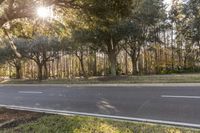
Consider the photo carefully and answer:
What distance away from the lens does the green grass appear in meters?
6.56

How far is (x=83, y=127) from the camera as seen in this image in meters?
6.77

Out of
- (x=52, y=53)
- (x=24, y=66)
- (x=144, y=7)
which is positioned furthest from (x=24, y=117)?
(x=24, y=66)

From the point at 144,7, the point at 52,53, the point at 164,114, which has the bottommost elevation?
the point at 164,114

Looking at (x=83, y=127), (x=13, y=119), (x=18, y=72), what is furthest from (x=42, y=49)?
(x=83, y=127)

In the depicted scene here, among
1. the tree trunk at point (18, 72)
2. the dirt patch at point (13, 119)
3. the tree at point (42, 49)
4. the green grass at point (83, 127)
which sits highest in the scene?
the tree at point (42, 49)

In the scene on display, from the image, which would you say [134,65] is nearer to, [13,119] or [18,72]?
[18,72]

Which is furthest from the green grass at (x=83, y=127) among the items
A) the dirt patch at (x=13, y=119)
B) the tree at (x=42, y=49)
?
the tree at (x=42, y=49)

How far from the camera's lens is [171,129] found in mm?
6609

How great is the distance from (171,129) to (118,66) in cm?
2424

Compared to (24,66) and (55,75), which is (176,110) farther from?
(24,66)

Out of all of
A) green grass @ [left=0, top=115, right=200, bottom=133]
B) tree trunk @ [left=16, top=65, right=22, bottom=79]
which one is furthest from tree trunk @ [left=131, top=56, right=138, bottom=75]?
green grass @ [left=0, top=115, right=200, bottom=133]

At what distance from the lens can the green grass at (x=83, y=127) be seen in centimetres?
656

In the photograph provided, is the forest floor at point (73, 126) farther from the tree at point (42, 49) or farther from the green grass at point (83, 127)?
the tree at point (42, 49)

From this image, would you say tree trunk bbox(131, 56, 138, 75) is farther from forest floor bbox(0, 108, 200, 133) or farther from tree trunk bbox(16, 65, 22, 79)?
forest floor bbox(0, 108, 200, 133)
